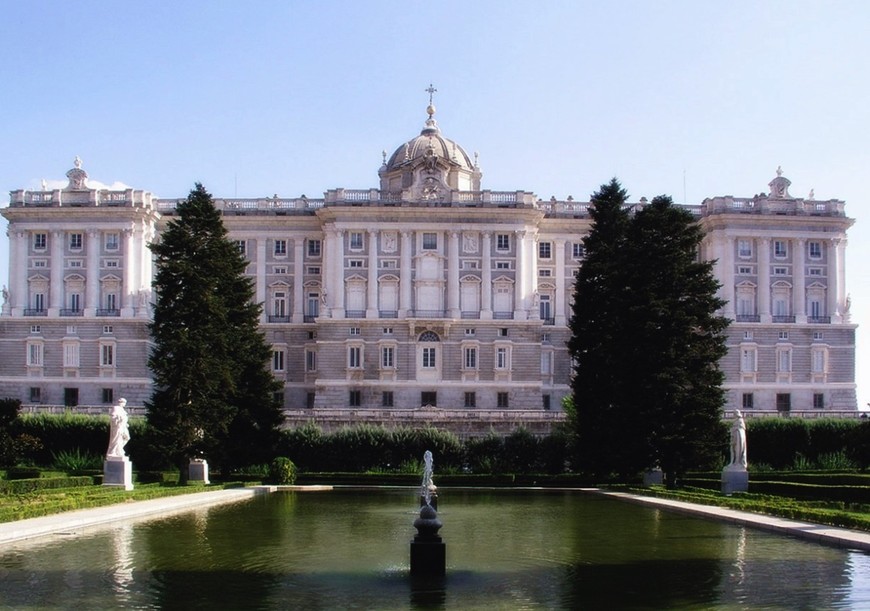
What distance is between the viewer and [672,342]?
4194 centimetres

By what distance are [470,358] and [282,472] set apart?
1085 inches

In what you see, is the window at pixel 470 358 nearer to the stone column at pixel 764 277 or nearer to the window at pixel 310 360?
the window at pixel 310 360

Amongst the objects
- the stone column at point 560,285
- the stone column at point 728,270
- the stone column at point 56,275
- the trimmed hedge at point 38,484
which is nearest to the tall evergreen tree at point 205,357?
the trimmed hedge at point 38,484

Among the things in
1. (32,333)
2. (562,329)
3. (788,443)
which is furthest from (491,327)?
(32,333)

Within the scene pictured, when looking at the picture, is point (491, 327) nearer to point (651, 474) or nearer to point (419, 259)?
point (419, 259)

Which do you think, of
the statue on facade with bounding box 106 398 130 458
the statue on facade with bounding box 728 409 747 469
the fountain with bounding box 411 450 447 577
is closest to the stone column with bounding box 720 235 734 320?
the statue on facade with bounding box 728 409 747 469

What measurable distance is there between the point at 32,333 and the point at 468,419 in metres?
31.7

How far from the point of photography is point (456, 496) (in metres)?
38.7

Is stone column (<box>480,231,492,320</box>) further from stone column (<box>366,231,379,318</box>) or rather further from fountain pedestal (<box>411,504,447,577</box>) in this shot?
fountain pedestal (<box>411,504,447,577</box>)

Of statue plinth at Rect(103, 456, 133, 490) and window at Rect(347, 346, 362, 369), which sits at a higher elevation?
window at Rect(347, 346, 362, 369)

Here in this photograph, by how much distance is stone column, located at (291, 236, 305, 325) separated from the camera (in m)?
74.7

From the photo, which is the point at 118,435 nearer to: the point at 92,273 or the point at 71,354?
the point at 71,354

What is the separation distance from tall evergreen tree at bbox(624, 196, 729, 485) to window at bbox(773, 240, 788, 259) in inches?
1258

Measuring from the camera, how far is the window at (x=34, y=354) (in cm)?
7138
